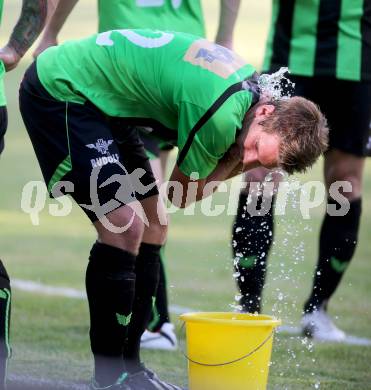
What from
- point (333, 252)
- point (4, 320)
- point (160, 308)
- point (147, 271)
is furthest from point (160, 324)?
point (4, 320)

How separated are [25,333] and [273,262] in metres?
2.26

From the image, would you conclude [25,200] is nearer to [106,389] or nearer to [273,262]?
[273,262]

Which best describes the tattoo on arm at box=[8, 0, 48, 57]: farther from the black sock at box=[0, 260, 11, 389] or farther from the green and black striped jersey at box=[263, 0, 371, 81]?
the green and black striped jersey at box=[263, 0, 371, 81]

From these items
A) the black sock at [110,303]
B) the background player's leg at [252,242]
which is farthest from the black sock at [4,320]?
the background player's leg at [252,242]

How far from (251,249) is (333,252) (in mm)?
546

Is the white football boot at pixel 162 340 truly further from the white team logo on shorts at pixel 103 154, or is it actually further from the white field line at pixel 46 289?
the white team logo on shorts at pixel 103 154

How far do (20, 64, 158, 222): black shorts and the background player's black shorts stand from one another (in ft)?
6.13

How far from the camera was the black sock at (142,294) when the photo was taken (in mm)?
4719

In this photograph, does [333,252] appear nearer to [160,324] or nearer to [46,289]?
[160,324]

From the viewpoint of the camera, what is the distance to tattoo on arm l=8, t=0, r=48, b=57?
4.57 m

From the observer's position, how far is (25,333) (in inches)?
224

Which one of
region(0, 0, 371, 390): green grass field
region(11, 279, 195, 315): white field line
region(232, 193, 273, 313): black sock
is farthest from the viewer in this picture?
region(11, 279, 195, 315): white field line

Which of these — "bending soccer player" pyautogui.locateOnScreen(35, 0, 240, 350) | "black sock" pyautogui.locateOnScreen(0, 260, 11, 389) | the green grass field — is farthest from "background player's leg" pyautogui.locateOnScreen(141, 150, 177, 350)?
"black sock" pyautogui.locateOnScreen(0, 260, 11, 389)

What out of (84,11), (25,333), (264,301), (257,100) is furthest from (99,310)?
(84,11)
